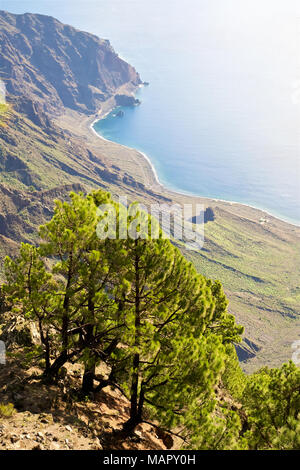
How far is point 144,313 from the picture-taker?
56.2ft

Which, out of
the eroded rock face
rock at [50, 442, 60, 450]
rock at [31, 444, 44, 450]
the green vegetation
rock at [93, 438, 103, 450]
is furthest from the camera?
the eroded rock face

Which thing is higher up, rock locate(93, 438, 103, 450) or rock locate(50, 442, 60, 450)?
rock locate(50, 442, 60, 450)

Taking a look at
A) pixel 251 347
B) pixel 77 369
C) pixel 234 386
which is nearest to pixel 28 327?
pixel 77 369

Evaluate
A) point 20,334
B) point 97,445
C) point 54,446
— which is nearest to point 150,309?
point 97,445

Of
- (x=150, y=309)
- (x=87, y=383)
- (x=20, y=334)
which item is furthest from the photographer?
(x=20, y=334)

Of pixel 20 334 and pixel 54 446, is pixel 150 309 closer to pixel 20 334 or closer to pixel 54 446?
pixel 54 446

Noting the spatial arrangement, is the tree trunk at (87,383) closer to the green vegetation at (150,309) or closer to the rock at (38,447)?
the green vegetation at (150,309)

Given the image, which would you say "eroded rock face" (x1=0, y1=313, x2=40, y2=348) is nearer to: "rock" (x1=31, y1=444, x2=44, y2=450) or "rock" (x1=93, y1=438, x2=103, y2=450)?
"rock" (x1=93, y1=438, x2=103, y2=450)

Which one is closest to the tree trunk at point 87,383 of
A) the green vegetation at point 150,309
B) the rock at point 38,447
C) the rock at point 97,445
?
the green vegetation at point 150,309

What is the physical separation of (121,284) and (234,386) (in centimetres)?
2392

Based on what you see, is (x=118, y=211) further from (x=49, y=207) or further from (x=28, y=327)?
(x=49, y=207)

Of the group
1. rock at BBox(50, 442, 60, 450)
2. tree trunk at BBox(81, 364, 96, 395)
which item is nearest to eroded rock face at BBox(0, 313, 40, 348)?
tree trunk at BBox(81, 364, 96, 395)

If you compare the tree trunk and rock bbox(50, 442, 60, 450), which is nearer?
rock bbox(50, 442, 60, 450)

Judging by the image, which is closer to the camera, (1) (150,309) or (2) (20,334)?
(1) (150,309)
